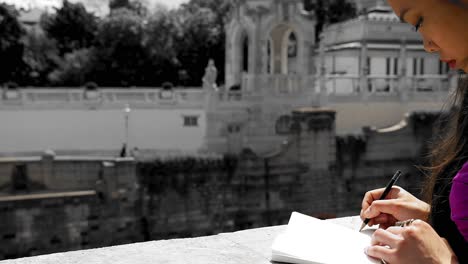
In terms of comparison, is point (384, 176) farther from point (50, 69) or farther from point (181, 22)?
point (50, 69)

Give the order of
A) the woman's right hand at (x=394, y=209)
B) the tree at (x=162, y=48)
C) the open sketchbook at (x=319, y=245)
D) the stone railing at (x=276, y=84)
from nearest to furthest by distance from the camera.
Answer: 1. the open sketchbook at (x=319, y=245)
2. the woman's right hand at (x=394, y=209)
3. the stone railing at (x=276, y=84)
4. the tree at (x=162, y=48)

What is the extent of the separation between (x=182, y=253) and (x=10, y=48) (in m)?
31.8

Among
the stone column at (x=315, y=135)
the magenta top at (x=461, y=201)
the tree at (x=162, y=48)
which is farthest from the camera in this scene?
the tree at (x=162, y=48)

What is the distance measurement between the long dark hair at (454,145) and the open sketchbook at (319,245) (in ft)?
1.24

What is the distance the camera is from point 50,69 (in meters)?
34.2

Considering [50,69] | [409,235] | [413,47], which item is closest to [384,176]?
[413,47]

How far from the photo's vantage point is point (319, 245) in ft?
8.04

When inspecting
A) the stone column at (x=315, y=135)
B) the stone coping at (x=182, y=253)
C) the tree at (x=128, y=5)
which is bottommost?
the stone column at (x=315, y=135)

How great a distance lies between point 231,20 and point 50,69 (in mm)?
15916

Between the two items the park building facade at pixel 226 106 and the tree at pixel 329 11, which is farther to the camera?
the tree at pixel 329 11

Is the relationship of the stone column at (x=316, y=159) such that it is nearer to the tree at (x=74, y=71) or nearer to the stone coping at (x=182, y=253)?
the stone coping at (x=182, y=253)

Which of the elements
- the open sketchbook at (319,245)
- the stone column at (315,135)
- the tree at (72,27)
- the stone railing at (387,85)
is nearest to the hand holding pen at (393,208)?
the open sketchbook at (319,245)

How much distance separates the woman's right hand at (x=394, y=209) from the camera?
2.54 metres

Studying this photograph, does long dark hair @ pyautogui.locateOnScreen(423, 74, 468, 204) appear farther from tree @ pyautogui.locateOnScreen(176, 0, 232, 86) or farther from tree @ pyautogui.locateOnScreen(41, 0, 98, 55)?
tree @ pyautogui.locateOnScreen(41, 0, 98, 55)
